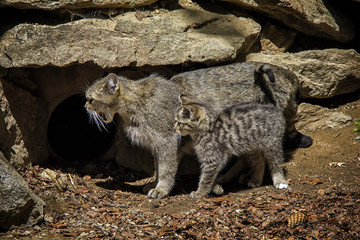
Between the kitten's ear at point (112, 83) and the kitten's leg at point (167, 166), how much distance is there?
104cm

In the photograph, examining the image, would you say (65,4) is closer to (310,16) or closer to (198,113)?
(198,113)

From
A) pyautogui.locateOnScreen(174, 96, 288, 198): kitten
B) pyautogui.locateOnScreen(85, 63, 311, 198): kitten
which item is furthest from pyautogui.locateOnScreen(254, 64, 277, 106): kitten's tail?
pyautogui.locateOnScreen(174, 96, 288, 198): kitten

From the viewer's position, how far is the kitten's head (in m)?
5.70

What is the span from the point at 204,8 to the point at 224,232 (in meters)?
3.75

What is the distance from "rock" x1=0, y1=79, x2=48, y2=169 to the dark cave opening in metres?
0.72

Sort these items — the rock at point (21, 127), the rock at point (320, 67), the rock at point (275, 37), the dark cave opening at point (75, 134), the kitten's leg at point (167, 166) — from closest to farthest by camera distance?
the rock at point (21, 127), the kitten's leg at point (167, 166), the rock at point (320, 67), the rock at point (275, 37), the dark cave opening at point (75, 134)

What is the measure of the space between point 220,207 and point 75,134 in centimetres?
426

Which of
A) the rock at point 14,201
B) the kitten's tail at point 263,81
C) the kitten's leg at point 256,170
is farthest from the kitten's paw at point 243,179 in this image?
the rock at point 14,201

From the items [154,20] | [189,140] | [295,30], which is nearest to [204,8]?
[154,20]

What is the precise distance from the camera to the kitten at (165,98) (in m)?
5.98

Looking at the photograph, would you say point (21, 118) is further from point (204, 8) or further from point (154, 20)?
point (204, 8)

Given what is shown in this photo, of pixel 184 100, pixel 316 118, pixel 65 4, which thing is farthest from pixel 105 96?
pixel 316 118

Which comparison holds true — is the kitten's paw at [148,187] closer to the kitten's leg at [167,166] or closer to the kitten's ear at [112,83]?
the kitten's leg at [167,166]

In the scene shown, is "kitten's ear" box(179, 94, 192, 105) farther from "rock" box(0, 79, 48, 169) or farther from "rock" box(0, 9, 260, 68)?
"rock" box(0, 79, 48, 169)
